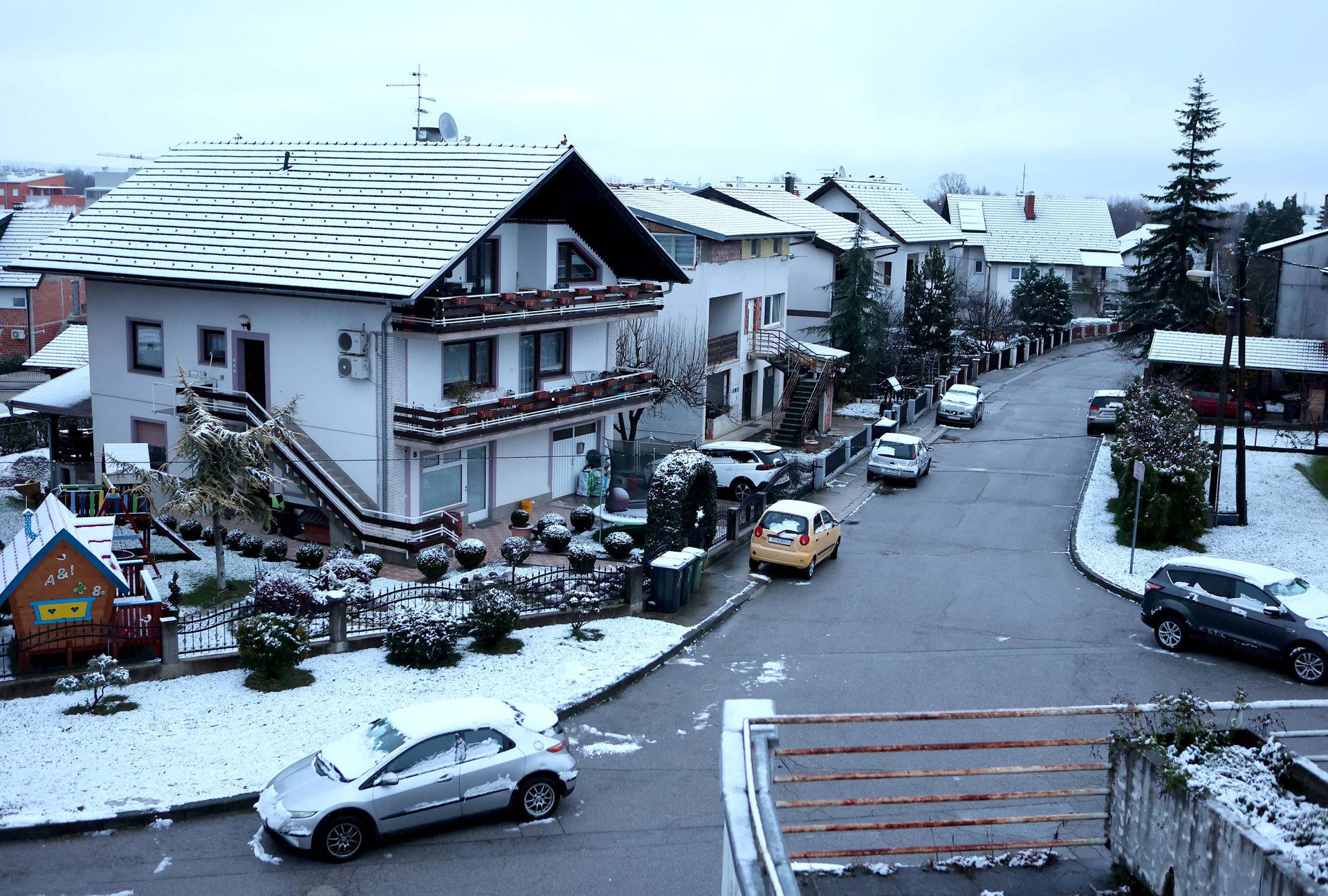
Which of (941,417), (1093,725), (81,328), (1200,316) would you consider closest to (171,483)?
(1093,725)

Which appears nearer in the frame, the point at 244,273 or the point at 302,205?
the point at 244,273

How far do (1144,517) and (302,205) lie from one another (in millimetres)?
22379

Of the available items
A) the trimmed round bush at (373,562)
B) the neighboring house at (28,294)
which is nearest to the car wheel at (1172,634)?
the trimmed round bush at (373,562)

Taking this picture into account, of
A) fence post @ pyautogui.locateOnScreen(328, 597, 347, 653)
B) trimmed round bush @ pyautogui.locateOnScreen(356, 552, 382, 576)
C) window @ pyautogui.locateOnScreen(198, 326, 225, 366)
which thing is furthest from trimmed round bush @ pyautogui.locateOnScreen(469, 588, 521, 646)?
window @ pyautogui.locateOnScreen(198, 326, 225, 366)

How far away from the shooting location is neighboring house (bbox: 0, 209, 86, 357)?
5809cm

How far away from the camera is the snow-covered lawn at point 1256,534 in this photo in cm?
2652

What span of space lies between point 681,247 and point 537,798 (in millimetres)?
28245

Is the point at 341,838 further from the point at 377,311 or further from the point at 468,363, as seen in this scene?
the point at 468,363

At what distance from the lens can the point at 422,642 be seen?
61.4 feet

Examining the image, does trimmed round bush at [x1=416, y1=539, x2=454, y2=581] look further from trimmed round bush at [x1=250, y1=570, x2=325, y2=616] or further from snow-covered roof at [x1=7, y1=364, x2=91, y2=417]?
snow-covered roof at [x1=7, y1=364, x2=91, y2=417]

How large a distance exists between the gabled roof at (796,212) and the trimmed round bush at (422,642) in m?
35.7

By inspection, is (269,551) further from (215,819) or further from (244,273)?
(215,819)

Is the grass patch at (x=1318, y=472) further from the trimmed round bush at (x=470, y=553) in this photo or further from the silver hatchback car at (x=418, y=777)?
the silver hatchback car at (x=418, y=777)

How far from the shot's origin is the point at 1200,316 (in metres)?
52.9
